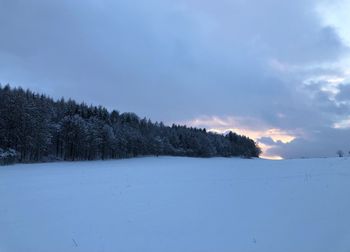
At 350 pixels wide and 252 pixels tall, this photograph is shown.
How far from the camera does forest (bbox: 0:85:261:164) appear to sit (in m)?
56.7

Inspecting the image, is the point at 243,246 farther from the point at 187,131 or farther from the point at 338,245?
the point at 187,131

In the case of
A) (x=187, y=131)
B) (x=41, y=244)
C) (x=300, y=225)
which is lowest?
(x=41, y=244)

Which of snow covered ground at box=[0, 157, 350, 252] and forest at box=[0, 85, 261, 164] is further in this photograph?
forest at box=[0, 85, 261, 164]

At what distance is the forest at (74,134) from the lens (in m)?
56.7

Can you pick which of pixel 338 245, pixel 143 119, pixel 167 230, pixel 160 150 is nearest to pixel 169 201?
pixel 167 230

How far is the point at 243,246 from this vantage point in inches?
351

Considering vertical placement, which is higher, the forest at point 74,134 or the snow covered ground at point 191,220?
the forest at point 74,134

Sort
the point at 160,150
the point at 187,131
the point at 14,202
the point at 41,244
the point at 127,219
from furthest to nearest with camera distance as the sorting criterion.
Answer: the point at 187,131, the point at 160,150, the point at 14,202, the point at 127,219, the point at 41,244

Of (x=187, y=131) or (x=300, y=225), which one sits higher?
(x=187, y=131)

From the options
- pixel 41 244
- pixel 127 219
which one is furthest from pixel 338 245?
pixel 41 244

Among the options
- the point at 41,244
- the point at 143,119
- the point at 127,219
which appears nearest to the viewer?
the point at 41,244

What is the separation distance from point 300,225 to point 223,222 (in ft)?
7.70

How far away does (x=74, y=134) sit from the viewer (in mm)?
71375

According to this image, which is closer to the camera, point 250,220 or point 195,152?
point 250,220
